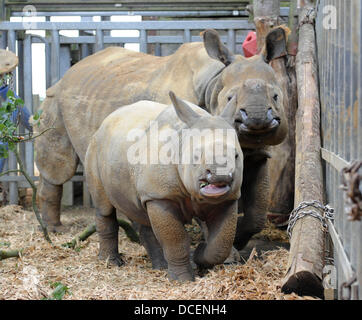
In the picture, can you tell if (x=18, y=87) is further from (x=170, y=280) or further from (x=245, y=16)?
(x=170, y=280)

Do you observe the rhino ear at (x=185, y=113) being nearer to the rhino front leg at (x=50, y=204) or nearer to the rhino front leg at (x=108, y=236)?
the rhino front leg at (x=108, y=236)

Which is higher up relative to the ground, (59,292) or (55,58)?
(55,58)

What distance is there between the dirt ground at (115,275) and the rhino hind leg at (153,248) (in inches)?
3.9

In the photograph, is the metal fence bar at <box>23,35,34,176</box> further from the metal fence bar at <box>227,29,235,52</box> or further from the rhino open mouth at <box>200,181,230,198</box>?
the rhino open mouth at <box>200,181,230,198</box>

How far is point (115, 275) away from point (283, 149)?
265cm

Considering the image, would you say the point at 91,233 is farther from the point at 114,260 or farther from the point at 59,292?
the point at 59,292

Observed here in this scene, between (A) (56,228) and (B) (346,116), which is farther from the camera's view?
(A) (56,228)

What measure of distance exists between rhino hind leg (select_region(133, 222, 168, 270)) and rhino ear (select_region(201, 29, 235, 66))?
1612 millimetres

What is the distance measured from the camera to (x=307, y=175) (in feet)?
19.1

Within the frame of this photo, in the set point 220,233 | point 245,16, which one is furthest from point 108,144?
point 245,16

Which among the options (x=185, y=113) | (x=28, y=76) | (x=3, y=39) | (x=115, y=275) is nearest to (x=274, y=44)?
(x=185, y=113)

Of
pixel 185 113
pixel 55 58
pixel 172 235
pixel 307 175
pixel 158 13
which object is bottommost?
pixel 172 235

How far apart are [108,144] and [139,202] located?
0.67m

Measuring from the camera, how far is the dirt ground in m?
4.60
